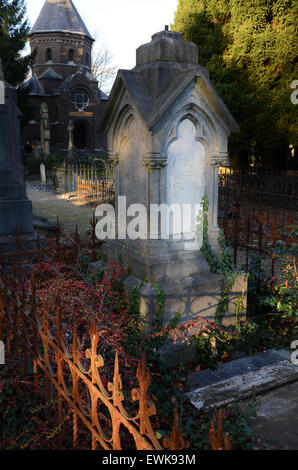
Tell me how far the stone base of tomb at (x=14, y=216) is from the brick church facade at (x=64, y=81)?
106 feet

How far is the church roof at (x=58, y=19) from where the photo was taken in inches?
1628

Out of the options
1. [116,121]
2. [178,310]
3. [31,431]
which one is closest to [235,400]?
[178,310]

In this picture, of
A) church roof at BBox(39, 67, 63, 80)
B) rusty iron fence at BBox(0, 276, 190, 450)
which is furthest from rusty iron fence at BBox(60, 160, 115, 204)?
church roof at BBox(39, 67, 63, 80)

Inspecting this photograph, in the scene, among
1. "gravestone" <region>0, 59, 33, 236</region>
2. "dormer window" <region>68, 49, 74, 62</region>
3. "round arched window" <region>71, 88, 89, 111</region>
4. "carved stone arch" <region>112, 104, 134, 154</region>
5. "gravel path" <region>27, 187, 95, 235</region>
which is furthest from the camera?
"dormer window" <region>68, 49, 74, 62</region>

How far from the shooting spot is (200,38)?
58.8ft

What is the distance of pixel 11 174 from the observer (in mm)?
8102

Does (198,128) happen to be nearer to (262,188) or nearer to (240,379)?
(240,379)

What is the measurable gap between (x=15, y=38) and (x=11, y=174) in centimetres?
2202

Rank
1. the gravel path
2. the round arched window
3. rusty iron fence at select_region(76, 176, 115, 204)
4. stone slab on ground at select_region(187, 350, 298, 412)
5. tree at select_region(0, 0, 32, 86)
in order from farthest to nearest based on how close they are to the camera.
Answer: the round arched window < tree at select_region(0, 0, 32, 86) < rusty iron fence at select_region(76, 176, 115, 204) < the gravel path < stone slab on ground at select_region(187, 350, 298, 412)

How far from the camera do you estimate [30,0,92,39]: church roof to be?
41344 mm

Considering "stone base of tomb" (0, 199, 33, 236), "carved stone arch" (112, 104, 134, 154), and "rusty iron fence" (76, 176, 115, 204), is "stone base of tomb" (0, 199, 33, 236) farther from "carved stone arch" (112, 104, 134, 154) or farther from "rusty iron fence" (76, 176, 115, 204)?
"rusty iron fence" (76, 176, 115, 204)

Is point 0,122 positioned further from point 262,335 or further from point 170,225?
point 262,335

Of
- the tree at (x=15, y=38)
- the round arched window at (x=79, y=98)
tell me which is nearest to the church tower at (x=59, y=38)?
the round arched window at (x=79, y=98)

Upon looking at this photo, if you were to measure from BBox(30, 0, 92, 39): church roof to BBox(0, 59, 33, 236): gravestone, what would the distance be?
38.7 metres
